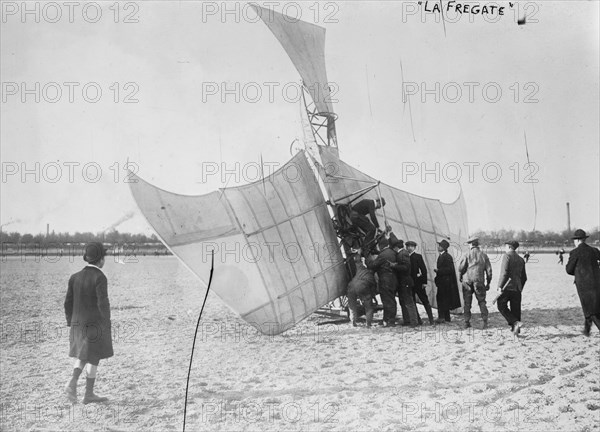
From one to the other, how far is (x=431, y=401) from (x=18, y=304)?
926 cm

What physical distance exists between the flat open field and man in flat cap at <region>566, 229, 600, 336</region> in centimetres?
44

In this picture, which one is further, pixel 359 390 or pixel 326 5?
pixel 326 5

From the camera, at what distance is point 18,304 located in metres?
9.89

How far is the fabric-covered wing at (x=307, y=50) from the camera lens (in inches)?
296

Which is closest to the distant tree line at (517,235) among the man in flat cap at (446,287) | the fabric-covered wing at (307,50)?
the man in flat cap at (446,287)

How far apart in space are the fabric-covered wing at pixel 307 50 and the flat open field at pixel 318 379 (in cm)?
436

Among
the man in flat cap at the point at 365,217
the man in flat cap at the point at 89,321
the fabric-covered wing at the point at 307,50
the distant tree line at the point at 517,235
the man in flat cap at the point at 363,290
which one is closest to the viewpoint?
the man in flat cap at the point at 89,321

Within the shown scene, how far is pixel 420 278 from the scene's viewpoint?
26.5 ft

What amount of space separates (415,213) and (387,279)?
2.25 m

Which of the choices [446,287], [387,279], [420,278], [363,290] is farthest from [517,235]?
[363,290]

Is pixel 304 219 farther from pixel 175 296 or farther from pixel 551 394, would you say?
pixel 175 296

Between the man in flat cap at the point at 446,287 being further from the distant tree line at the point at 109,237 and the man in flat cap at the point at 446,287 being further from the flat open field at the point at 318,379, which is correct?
the distant tree line at the point at 109,237

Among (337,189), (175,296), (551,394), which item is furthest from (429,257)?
(175,296)

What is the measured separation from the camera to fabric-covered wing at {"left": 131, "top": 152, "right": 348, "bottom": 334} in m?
5.93
